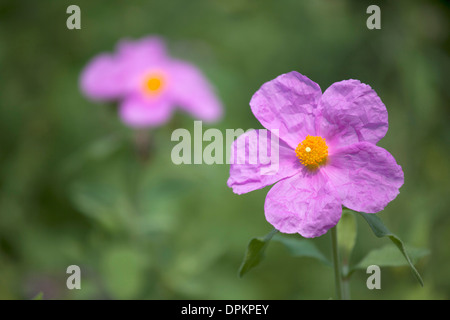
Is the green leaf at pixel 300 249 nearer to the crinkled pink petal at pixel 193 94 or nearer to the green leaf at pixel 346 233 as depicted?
the green leaf at pixel 346 233

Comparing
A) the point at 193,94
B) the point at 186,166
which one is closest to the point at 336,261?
the point at 193,94

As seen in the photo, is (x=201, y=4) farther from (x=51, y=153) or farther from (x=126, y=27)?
(x=51, y=153)

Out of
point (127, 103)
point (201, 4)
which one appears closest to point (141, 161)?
point (127, 103)

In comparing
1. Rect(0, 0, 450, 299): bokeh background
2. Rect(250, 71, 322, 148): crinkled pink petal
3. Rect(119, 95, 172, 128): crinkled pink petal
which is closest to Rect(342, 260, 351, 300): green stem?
Rect(250, 71, 322, 148): crinkled pink petal

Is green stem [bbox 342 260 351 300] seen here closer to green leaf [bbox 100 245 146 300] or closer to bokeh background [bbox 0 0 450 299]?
bokeh background [bbox 0 0 450 299]

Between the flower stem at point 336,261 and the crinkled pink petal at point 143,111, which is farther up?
the crinkled pink petal at point 143,111

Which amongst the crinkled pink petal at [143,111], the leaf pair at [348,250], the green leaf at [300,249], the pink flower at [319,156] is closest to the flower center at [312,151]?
the pink flower at [319,156]
